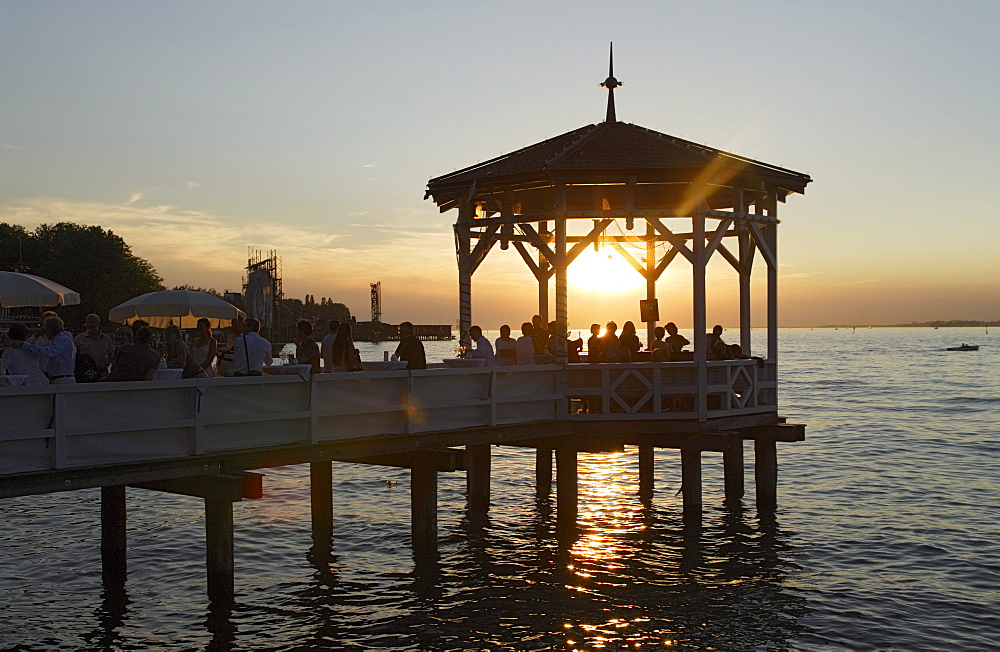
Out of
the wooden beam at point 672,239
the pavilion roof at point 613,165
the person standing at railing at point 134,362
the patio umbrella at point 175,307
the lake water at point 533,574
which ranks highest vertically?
the pavilion roof at point 613,165

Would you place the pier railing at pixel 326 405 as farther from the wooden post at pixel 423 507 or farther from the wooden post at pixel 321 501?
the wooden post at pixel 321 501

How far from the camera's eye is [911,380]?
89.9m

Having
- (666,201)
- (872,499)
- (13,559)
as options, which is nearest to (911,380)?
(872,499)

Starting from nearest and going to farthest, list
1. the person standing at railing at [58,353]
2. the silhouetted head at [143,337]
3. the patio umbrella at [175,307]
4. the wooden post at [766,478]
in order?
the person standing at railing at [58,353]
the silhouetted head at [143,337]
the wooden post at [766,478]
the patio umbrella at [175,307]

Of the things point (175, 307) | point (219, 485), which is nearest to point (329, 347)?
point (219, 485)

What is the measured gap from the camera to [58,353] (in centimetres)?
1220

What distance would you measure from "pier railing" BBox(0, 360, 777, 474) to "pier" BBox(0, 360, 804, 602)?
0.02m

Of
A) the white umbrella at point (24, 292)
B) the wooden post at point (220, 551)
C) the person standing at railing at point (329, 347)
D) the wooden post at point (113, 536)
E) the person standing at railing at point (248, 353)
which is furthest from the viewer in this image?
the white umbrella at point (24, 292)

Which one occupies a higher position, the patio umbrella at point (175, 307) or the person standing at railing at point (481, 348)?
the patio umbrella at point (175, 307)

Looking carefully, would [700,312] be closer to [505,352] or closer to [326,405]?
[505,352]

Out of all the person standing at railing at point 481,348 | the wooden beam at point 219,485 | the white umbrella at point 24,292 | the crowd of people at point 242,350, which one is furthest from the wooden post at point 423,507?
the white umbrella at point 24,292

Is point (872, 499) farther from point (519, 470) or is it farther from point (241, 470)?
point (241, 470)

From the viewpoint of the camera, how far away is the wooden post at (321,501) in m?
17.8

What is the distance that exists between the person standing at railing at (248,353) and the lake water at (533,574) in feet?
11.2
